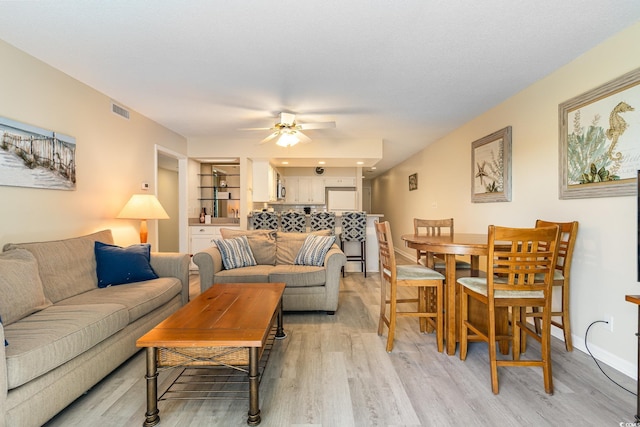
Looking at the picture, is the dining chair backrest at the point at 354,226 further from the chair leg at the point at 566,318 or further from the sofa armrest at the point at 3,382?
the sofa armrest at the point at 3,382

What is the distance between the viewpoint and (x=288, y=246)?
12.8 ft

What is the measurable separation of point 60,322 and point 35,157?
5.08ft

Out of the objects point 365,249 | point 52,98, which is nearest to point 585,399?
point 365,249

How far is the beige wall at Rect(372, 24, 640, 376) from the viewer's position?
2.13 meters

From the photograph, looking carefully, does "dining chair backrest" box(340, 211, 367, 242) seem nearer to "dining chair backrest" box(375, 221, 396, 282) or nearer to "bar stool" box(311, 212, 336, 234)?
"bar stool" box(311, 212, 336, 234)

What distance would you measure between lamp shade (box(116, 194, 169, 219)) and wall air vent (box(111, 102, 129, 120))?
3.21 feet

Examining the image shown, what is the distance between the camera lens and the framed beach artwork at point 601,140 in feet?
6.84

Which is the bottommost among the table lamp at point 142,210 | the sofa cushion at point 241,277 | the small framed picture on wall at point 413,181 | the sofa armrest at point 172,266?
the sofa cushion at point 241,277

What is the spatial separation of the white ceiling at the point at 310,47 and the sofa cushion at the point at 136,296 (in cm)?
191

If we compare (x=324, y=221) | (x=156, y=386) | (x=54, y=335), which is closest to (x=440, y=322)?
(x=156, y=386)

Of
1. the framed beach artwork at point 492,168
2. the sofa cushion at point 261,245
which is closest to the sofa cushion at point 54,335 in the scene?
the sofa cushion at point 261,245

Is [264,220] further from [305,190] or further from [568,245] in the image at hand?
[568,245]

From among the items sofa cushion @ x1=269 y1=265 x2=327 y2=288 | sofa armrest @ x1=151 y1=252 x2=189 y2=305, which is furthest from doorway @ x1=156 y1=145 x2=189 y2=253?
sofa cushion @ x1=269 y1=265 x2=327 y2=288

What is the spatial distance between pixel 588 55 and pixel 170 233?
284 inches
